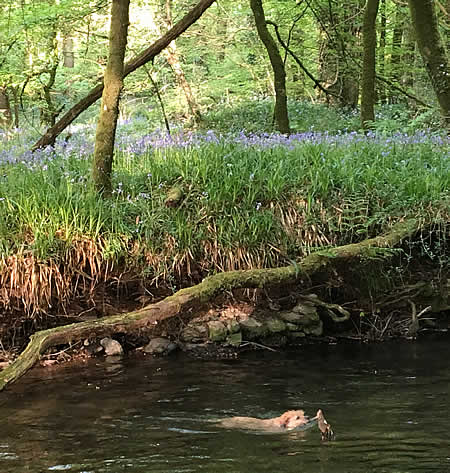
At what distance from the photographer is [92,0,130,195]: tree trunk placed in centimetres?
650

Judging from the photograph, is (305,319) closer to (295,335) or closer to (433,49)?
(295,335)

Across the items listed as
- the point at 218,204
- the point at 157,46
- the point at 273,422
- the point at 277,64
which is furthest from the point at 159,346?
the point at 277,64

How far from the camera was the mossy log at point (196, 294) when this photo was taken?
480 centimetres

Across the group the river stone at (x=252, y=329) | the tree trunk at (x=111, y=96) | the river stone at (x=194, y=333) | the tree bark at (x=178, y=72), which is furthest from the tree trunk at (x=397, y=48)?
the river stone at (x=194, y=333)

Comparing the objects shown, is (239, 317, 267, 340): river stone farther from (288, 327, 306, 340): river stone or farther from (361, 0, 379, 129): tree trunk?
(361, 0, 379, 129): tree trunk

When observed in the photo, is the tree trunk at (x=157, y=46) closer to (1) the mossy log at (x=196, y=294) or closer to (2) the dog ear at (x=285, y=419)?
(1) the mossy log at (x=196, y=294)

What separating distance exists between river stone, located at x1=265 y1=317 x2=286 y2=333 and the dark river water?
1.15 feet

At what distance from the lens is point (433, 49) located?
31.7ft

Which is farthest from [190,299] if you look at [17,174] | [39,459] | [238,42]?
[238,42]

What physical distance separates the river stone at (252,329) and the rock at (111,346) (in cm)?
142

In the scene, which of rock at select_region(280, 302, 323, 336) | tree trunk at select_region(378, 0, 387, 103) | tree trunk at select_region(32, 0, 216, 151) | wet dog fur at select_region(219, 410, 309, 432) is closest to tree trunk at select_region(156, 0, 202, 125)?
tree trunk at select_region(378, 0, 387, 103)

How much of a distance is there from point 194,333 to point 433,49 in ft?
21.0

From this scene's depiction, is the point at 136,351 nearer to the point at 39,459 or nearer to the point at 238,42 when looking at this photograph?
the point at 39,459

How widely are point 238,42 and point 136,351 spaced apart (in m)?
14.4
